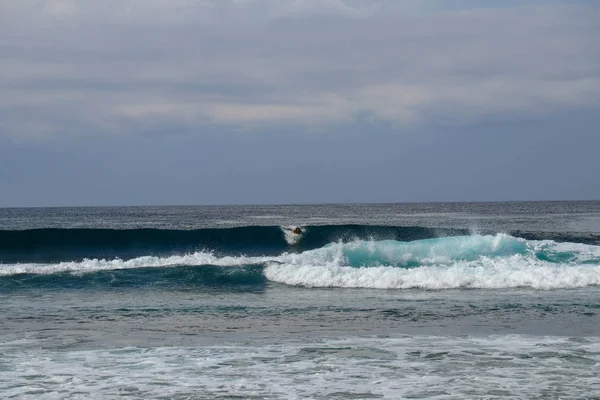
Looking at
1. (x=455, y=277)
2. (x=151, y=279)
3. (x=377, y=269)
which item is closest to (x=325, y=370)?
(x=455, y=277)

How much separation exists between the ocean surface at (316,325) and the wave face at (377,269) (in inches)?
2.4

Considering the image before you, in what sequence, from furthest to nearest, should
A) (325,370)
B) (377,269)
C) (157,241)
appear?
(157,241) → (377,269) → (325,370)

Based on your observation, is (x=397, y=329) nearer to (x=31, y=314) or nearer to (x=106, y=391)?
(x=106, y=391)

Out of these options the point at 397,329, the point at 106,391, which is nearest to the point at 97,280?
the point at 397,329

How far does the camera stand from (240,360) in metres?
10.7

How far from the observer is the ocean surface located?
370 inches

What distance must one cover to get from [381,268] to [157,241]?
15.6m

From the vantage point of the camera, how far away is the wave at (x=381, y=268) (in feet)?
65.0

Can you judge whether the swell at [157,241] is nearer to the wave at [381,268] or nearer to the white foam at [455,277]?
the wave at [381,268]

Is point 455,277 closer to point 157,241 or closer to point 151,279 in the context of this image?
point 151,279

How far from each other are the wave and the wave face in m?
0.03

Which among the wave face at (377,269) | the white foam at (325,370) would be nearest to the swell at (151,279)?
the wave face at (377,269)

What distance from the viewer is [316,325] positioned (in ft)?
45.0

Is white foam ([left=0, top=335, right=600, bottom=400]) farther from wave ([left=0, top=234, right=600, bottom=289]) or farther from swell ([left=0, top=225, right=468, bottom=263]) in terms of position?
swell ([left=0, top=225, right=468, bottom=263])
